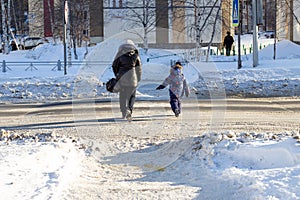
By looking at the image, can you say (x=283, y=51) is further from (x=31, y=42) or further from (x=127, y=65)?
(x=31, y=42)

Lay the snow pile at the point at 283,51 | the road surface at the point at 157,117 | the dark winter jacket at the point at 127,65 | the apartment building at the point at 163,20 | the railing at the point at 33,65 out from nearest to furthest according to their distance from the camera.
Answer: the road surface at the point at 157,117 < the dark winter jacket at the point at 127,65 < the railing at the point at 33,65 < the snow pile at the point at 283,51 < the apartment building at the point at 163,20

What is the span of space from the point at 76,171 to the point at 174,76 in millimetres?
5564

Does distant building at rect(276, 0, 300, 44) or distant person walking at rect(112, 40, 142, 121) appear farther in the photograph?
distant building at rect(276, 0, 300, 44)

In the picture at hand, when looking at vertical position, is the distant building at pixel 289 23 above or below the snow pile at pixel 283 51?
above

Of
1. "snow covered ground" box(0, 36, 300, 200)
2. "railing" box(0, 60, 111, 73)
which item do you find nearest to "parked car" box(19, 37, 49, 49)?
"railing" box(0, 60, 111, 73)

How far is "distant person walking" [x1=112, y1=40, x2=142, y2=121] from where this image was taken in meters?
12.2

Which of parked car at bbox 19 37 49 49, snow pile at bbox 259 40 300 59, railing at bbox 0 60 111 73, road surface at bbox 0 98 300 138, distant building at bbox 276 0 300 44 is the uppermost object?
distant building at bbox 276 0 300 44

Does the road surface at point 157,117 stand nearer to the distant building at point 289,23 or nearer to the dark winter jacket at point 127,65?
the dark winter jacket at point 127,65

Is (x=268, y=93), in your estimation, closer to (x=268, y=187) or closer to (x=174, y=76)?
(x=174, y=76)

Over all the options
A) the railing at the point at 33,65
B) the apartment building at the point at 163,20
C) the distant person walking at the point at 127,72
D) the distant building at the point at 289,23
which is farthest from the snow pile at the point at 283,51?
the distant person walking at the point at 127,72

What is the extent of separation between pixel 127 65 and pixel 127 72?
157 millimetres

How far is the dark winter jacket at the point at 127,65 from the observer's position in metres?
12.2

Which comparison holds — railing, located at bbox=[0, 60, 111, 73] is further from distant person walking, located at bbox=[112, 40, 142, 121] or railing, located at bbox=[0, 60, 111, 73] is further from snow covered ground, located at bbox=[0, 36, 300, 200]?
snow covered ground, located at bbox=[0, 36, 300, 200]

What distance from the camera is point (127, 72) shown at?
12250mm
